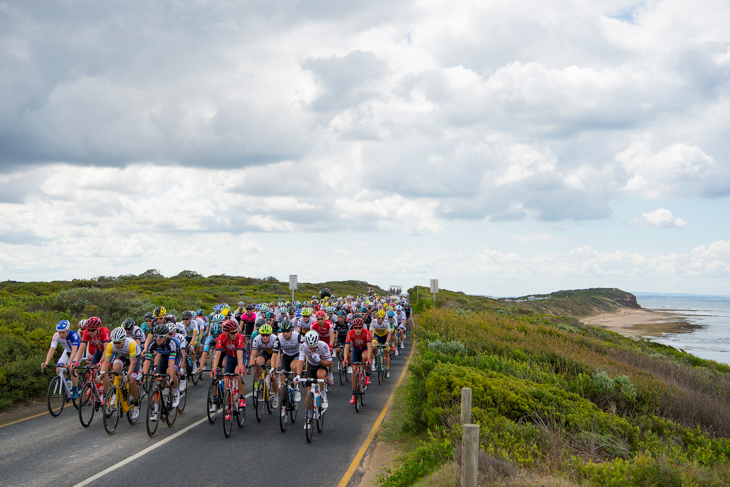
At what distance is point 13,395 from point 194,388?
438 centimetres

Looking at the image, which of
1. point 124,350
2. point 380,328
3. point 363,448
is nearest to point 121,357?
point 124,350

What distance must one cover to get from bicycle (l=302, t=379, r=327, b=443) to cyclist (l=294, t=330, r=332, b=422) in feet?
A: 0.44

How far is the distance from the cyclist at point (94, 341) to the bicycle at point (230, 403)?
2808mm

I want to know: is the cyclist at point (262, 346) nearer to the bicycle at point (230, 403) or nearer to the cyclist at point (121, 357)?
the bicycle at point (230, 403)

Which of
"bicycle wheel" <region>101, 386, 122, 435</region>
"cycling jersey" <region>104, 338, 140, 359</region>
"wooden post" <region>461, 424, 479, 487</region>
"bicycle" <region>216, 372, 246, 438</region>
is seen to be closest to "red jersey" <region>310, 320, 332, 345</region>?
"bicycle" <region>216, 372, 246, 438</region>

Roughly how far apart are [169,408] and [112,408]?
1069mm

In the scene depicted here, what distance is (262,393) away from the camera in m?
11.4

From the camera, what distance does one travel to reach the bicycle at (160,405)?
954 centimetres

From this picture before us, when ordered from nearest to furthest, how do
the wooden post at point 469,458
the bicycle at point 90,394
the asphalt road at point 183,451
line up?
the wooden post at point 469,458, the asphalt road at point 183,451, the bicycle at point 90,394

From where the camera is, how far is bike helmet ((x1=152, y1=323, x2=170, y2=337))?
10.1 metres

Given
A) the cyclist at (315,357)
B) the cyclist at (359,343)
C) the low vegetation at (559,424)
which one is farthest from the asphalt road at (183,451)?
the cyclist at (359,343)

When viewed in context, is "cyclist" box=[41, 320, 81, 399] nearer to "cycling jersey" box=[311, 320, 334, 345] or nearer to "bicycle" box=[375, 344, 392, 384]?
"cycling jersey" box=[311, 320, 334, 345]

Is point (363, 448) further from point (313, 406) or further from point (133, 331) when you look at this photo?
point (133, 331)

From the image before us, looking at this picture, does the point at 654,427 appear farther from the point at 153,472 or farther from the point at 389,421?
the point at 153,472
